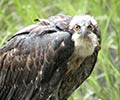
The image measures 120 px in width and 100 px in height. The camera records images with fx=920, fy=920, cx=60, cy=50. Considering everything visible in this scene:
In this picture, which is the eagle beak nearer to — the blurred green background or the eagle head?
the eagle head

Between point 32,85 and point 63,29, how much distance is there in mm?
502

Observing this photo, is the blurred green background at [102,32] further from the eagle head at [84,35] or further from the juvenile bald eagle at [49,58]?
the eagle head at [84,35]

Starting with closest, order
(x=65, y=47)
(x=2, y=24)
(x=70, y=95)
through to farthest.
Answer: (x=65, y=47) → (x=70, y=95) → (x=2, y=24)

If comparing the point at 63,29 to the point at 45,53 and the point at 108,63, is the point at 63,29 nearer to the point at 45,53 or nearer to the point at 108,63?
the point at 45,53

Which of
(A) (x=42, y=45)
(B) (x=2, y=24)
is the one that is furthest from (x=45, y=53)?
(B) (x=2, y=24)

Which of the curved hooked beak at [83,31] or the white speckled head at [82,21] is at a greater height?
the white speckled head at [82,21]

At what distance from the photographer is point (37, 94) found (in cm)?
691

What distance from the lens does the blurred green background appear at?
7.63m

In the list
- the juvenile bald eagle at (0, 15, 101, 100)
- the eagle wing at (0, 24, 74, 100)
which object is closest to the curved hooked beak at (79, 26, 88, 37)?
the juvenile bald eagle at (0, 15, 101, 100)

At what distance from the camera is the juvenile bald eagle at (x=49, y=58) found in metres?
6.65

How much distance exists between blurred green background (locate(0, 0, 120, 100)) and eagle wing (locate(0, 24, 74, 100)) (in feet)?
1.61

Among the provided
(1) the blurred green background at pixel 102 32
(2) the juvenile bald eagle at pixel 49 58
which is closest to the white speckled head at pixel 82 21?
(2) the juvenile bald eagle at pixel 49 58

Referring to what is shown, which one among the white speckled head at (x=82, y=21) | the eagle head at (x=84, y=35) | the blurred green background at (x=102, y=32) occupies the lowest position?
the blurred green background at (x=102, y=32)

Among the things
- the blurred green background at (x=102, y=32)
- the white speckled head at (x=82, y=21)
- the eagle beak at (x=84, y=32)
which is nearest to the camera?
the eagle beak at (x=84, y=32)
